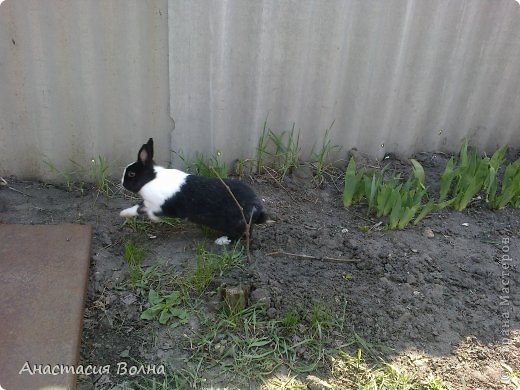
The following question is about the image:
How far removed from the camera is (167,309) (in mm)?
2586

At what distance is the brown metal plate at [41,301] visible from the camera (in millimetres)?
2131

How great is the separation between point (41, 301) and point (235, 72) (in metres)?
1.97

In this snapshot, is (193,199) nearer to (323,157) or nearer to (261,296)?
(261,296)

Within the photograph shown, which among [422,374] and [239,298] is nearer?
[422,374]

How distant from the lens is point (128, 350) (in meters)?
2.38

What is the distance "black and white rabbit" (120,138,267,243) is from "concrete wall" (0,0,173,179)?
671mm

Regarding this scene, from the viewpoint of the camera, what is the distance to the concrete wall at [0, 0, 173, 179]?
3.19m

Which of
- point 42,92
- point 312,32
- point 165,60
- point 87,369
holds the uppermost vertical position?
point 312,32

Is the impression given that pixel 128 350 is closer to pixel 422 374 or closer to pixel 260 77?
pixel 422 374

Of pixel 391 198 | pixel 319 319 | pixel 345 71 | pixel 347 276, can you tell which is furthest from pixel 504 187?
pixel 319 319

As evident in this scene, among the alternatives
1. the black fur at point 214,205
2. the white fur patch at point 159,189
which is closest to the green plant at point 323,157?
the black fur at point 214,205

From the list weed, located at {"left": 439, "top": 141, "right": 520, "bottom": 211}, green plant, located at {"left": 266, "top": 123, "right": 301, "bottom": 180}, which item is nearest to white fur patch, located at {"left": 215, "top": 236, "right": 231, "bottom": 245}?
green plant, located at {"left": 266, "top": 123, "right": 301, "bottom": 180}

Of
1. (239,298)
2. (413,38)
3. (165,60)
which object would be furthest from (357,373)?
(413,38)

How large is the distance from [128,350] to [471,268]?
79.9 inches
